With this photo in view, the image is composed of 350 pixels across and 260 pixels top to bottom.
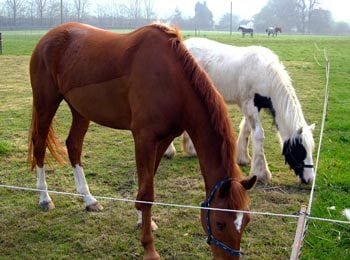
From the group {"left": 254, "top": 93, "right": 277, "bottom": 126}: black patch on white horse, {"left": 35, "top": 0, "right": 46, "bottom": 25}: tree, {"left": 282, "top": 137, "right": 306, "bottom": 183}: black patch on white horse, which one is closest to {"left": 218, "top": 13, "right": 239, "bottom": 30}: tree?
{"left": 35, "top": 0, "right": 46, "bottom": 25}: tree

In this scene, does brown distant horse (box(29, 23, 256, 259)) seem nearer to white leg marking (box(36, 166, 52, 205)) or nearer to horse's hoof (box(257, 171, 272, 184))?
white leg marking (box(36, 166, 52, 205))

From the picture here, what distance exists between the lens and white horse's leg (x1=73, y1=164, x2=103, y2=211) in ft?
14.2

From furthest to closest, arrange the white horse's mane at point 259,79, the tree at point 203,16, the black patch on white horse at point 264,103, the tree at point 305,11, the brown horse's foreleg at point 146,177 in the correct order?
the tree at point 305,11 → the tree at point 203,16 → the black patch on white horse at point 264,103 → the white horse's mane at point 259,79 → the brown horse's foreleg at point 146,177

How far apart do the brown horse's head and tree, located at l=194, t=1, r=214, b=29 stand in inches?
2954

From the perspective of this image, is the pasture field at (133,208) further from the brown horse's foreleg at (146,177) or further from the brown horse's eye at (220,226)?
the brown horse's eye at (220,226)

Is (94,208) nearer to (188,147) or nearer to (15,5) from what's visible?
(188,147)

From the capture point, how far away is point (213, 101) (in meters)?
3.02

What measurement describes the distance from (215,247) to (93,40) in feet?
7.83

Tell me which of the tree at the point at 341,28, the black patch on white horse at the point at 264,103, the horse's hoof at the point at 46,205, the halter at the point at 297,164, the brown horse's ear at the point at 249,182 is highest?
the tree at the point at 341,28

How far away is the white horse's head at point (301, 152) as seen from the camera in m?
4.76

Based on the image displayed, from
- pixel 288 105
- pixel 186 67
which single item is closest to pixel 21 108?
pixel 288 105

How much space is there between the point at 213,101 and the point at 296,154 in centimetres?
217

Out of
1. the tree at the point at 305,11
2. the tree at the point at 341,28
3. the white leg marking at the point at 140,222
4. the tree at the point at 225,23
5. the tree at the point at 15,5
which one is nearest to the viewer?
the white leg marking at the point at 140,222

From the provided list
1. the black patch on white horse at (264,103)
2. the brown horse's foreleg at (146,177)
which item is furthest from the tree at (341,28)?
the brown horse's foreleg at (146,177)
